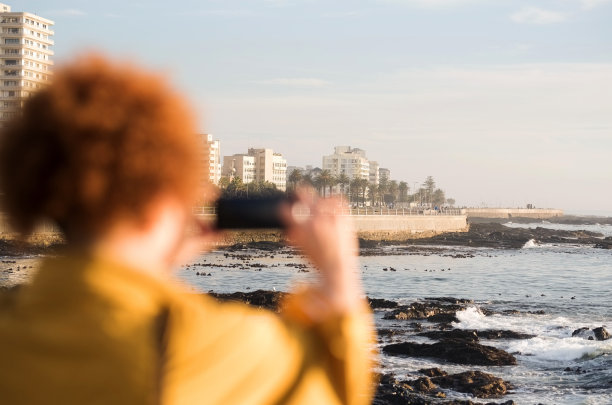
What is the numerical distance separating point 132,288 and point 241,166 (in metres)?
166

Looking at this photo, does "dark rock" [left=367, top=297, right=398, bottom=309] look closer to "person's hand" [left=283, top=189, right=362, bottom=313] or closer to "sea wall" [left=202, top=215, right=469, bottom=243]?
"person's hand" [left=283, top=189, right=362, bottom=313]

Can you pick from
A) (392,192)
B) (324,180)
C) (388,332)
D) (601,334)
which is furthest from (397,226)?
(392,192)

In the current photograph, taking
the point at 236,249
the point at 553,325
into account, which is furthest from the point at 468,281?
the point at 236,249

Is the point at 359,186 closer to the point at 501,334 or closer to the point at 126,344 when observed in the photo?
the point at 501,334

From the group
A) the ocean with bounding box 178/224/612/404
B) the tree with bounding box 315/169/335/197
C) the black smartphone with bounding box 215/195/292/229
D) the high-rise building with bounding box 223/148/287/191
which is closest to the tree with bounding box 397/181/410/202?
the high-rise building with bounding box 223/148/287/191

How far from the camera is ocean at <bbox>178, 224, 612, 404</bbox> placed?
1678 cm

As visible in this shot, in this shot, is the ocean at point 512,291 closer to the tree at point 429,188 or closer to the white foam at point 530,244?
the white foam at point 530,244

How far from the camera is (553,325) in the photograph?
24562 millimetres

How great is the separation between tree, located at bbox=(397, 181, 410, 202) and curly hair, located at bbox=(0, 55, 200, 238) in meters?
160

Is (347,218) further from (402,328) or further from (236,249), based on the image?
(236,249)

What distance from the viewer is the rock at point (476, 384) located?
14938mm

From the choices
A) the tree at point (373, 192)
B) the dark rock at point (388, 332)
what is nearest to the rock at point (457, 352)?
the dark rock at point (388, 332)

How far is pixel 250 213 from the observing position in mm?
1140

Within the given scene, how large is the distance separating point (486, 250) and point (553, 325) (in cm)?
4470
